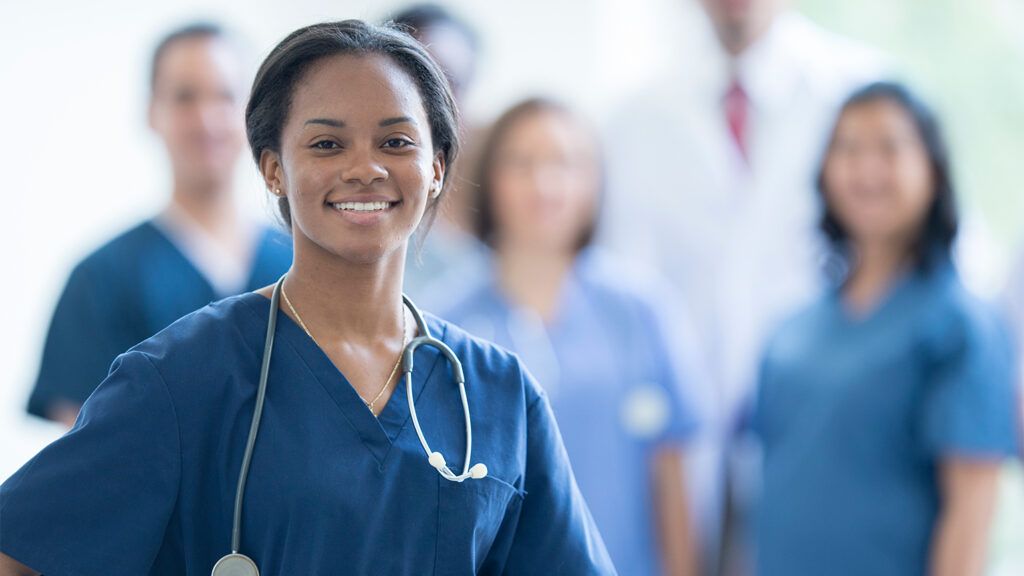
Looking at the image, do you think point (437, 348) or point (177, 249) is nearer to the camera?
point (437, 348)

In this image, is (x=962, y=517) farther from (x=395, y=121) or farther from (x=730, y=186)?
(x=395, y=121)

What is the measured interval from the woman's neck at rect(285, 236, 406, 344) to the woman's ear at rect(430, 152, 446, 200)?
0.05 metres

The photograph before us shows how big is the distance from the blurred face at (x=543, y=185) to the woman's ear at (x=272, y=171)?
124 cm

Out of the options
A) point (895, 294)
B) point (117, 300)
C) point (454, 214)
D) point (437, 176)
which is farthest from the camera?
point (454, 214)

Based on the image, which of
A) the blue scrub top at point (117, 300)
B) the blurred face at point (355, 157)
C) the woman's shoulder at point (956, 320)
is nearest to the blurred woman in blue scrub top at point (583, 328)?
the woman's shoulder at point (956, 320)

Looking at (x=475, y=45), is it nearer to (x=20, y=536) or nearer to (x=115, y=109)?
(x=115, y=109)

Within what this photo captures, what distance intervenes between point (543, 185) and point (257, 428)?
132cm

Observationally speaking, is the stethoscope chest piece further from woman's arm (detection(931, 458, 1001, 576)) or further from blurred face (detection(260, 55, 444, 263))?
woman's arm (detection(931, 458, 1001, 576))

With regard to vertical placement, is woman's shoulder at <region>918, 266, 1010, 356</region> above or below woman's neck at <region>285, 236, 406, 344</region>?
below

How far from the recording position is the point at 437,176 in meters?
1.00

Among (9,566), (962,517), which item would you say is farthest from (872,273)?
(9,566)

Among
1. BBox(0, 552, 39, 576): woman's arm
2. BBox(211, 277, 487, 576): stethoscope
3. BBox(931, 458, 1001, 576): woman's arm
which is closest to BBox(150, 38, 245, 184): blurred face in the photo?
BBox(211, 277, 487, 576): stethoscope

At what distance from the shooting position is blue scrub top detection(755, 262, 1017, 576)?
1.93m

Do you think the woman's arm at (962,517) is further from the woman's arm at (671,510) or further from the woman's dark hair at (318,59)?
the woman's dark hair at (318,59)
